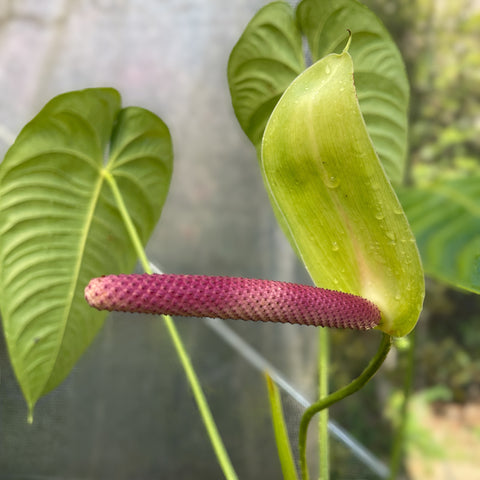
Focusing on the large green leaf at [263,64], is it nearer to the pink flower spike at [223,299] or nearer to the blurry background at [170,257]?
the pink flower spike at [223,299]

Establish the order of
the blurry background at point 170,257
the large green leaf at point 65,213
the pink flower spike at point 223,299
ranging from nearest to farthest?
the pink flower spike at point 223,299 < the large green leaf at point 65,213 < the blurry background at point 170,257

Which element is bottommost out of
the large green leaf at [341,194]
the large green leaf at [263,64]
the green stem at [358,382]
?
the green stem at [358,382]

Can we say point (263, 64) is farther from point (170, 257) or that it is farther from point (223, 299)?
point (170, 257)

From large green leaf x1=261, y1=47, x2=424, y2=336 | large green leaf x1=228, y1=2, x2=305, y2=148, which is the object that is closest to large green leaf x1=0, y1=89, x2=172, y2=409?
large green leaf x1=228, y1=2, x2=305, y2=148

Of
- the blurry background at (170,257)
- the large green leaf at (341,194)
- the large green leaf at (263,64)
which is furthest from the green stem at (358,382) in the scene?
the blurry background at (170,257)

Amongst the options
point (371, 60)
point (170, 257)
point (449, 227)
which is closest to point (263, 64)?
point (371, 60)

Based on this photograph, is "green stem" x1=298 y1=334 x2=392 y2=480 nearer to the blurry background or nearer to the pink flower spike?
the pink flower spike

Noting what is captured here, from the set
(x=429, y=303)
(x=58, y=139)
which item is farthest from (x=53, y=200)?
(x=429, y=303)
